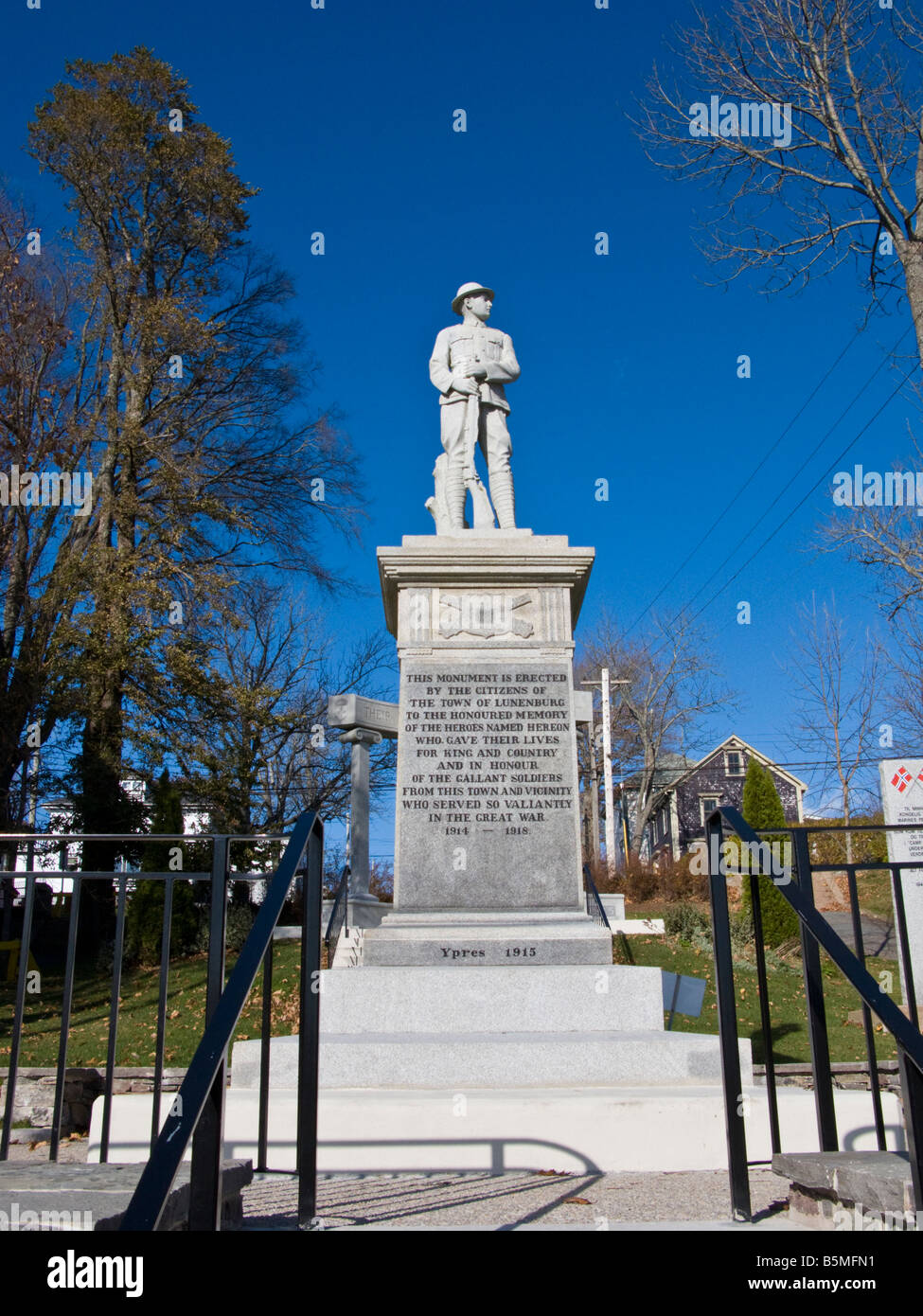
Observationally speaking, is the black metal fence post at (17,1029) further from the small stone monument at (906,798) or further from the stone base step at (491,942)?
the small stone monument at (906,798)

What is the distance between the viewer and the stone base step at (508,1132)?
17.0 ft

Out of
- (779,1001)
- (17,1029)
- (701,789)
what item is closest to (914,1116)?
(17,1029)

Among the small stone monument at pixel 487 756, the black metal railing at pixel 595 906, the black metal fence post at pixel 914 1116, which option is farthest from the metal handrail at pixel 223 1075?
the black metal railing at pixel 595 906

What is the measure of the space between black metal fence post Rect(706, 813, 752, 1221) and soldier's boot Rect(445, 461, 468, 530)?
19.4 ft

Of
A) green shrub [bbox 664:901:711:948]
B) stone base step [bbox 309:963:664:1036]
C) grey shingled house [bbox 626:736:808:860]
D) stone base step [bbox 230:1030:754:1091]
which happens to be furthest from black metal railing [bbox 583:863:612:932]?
grey shingled house [bbox 626:736:808:860]

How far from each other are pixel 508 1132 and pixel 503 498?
Answer: 5853 millimetres

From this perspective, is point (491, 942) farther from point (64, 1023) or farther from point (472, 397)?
point (472, 397)

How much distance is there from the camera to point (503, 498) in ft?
31.4

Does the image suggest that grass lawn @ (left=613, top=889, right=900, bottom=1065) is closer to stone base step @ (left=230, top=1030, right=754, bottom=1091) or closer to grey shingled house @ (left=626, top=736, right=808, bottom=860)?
stone base step @ (left=230, top=1030, right=754, bottom=1091)

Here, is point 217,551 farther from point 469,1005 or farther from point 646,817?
point 646,817

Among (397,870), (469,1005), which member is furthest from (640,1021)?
(397,870)

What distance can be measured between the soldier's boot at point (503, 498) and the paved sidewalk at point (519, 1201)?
585 cm

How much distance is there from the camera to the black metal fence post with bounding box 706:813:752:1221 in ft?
11.8
